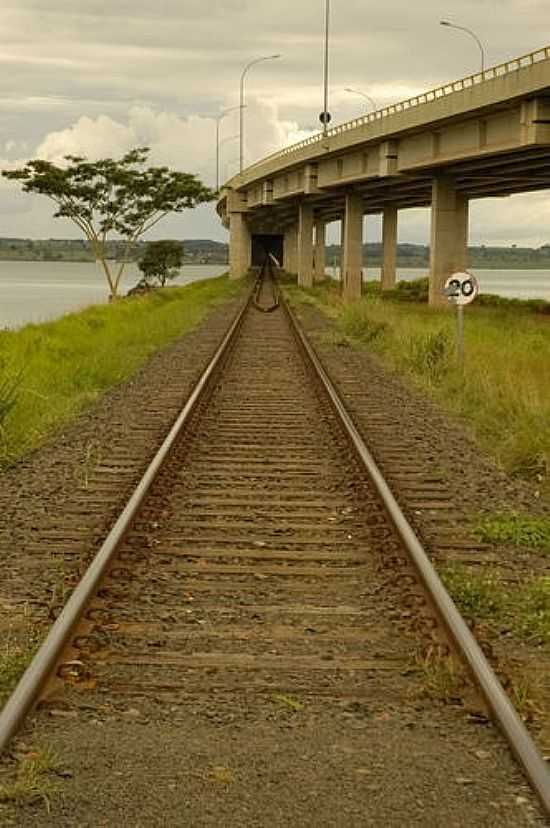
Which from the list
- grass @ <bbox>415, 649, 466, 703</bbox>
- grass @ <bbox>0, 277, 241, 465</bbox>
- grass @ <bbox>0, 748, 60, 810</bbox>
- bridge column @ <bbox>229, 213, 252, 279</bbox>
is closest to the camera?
grass @ <bbox>0, 748, 60, 810</bbox>

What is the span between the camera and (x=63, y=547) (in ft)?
30.1

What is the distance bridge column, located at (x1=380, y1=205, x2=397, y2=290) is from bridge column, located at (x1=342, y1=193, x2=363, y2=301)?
38.4 feet

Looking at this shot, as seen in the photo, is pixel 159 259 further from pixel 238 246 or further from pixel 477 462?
pixel 477 462

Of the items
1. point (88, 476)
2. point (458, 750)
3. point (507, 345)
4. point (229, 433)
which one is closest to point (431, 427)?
point (229, 433)

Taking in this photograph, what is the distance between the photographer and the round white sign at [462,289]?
22203mm

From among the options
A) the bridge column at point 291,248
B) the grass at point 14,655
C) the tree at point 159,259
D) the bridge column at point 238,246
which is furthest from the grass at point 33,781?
the bridge column at point 291,248

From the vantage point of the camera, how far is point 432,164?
4572 cm

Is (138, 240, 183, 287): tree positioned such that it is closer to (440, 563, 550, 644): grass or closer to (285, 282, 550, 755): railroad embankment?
(285, 282, 550, 755): railroad embankment

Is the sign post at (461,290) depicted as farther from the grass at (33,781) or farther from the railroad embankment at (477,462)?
the grass at (33,781)

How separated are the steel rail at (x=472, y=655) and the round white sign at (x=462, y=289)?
1110 centimetres

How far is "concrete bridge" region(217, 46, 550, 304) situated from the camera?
3700 centimetres

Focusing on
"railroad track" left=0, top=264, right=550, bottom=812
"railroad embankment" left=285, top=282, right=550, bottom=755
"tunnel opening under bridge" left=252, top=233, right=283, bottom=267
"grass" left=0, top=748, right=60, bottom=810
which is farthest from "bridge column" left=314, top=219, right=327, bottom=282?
"grass" left=0, top=748, right=60, bottom=810

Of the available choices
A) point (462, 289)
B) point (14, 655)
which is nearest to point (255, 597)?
point (14, 655)

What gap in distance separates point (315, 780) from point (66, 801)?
101cm
